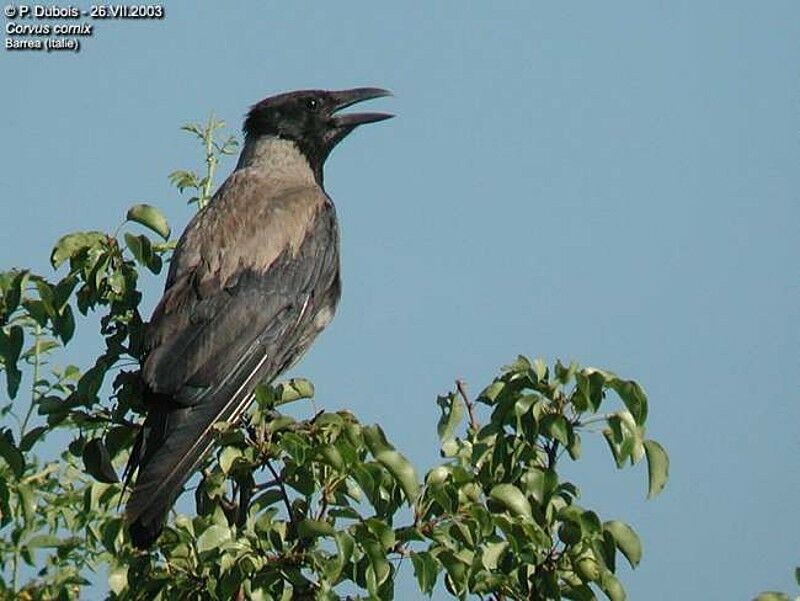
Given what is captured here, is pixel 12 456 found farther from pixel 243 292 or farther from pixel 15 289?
pixel 243 292

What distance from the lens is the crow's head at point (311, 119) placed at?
27.2 feet

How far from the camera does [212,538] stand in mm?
3979

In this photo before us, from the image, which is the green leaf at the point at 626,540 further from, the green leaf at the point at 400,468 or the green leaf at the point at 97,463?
the green leaf at the point at 97,463

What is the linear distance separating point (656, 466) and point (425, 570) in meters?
0.80

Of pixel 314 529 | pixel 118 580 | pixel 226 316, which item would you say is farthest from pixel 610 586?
pixel 226 316

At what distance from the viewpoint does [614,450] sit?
4.16m

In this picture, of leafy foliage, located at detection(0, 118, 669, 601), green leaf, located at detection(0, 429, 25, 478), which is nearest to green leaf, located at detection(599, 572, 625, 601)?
leafy foliage, located at detection(0, 118, 669, 601)

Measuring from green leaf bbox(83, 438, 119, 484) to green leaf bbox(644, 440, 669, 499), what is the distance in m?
1.80

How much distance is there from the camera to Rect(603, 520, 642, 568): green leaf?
154 inches

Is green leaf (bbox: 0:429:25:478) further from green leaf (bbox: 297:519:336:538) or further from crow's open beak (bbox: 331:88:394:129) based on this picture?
crow's open beak (bbox: 331:88:394:129)

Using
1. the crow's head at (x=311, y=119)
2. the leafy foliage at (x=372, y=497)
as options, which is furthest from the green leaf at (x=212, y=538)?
the crow's head at (x=311, y=119)

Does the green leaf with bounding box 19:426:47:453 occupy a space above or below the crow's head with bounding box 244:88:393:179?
below

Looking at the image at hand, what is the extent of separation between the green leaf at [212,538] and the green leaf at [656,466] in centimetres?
117

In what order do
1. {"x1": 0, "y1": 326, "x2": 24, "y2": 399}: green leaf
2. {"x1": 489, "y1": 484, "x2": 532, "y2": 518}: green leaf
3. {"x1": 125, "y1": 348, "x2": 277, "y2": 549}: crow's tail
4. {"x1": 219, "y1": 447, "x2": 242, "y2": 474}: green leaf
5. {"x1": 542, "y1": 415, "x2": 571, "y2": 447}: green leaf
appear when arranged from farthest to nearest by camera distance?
{"x1": 125, "y1": 348, "x2": 277, "y2": 549}: crow's tail
{"x1": 0, "y1": 326, "x2": 24, "y2": 399}: green leaf
{"x1": 219, "y1": 447, "x2": 242, "y2": 474}: green leaf
{"x1": 542, "y1": 415, "x2": 571, "y2": 447}: green leaf
{"x1": 489, "y1": 484, "x2": 532, "y2": 518}: green leaf
